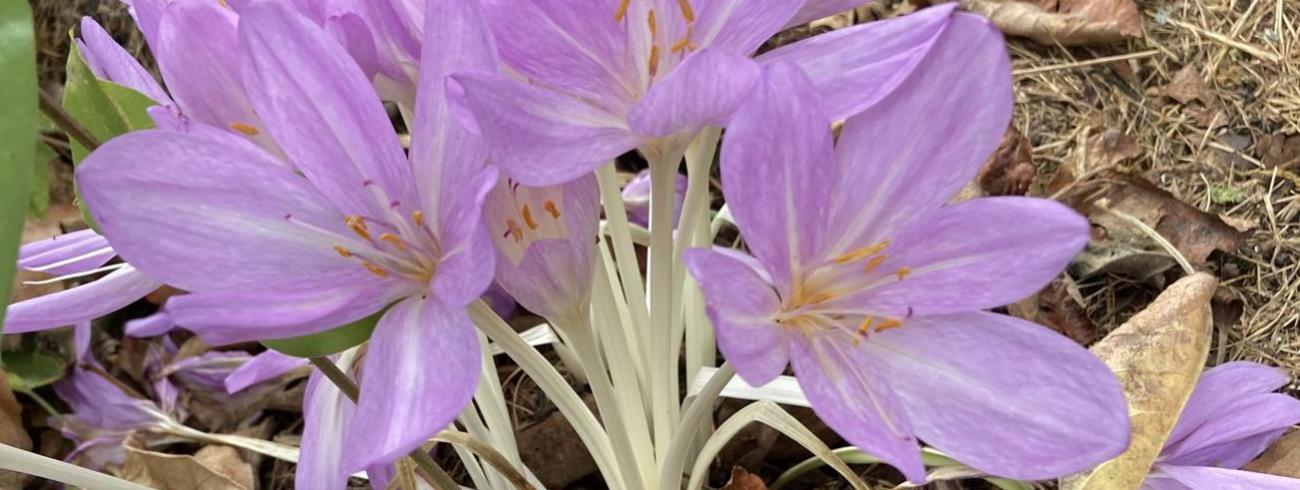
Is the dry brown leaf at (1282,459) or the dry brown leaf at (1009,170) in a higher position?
the dry brown leaf at (1009,170)

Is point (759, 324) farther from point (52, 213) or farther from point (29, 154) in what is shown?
point (52, 213)

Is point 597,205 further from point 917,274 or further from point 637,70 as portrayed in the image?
point 917,274

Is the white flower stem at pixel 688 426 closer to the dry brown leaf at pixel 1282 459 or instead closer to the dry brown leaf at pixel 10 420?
the dry brown leaf at pixel 1282 459

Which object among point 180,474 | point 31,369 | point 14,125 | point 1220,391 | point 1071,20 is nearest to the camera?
point 14,125

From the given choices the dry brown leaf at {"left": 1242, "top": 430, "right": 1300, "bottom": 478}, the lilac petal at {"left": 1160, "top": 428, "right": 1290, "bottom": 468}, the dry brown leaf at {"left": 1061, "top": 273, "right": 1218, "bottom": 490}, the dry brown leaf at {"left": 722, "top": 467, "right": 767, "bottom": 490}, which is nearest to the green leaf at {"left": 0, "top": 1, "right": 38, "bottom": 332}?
the dry brown leaf at {"left": 722, "top": 467, "right": 767, "bottom": 490}

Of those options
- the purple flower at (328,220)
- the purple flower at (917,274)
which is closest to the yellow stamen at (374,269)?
the purple flower at (328,220)

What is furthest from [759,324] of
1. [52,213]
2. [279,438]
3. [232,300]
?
[52,213]

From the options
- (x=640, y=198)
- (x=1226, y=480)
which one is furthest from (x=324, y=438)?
(x=1226, y=480)
